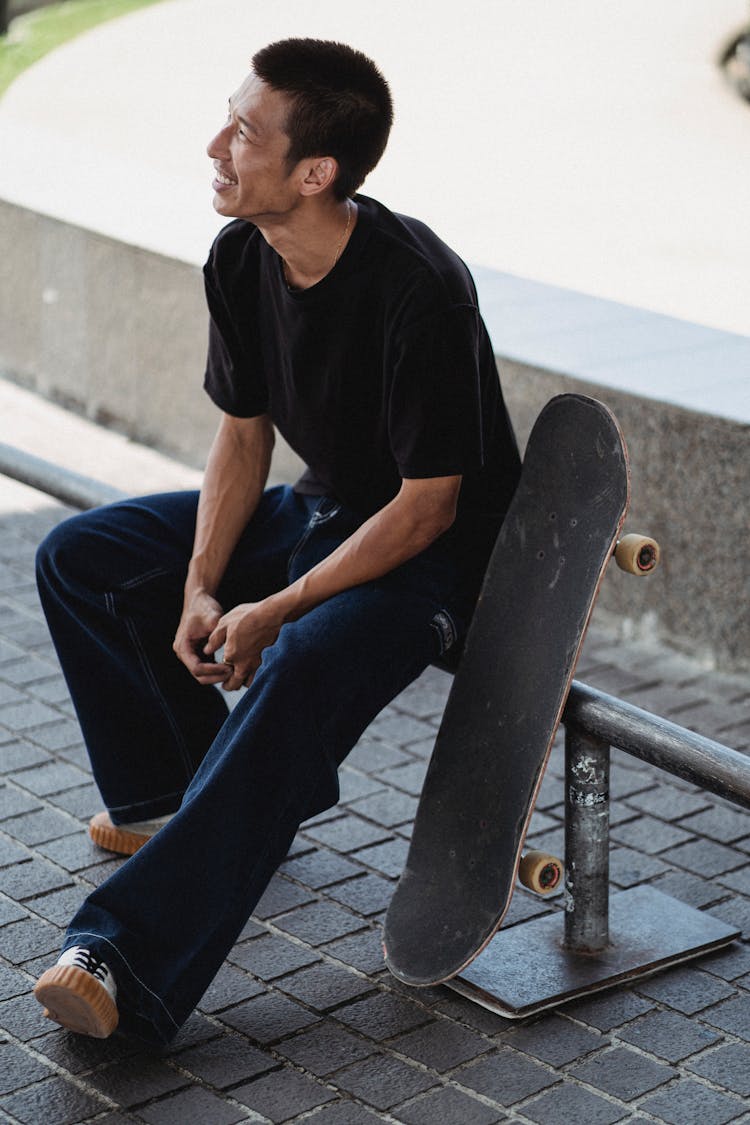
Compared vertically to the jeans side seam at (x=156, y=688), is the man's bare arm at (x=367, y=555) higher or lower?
higher

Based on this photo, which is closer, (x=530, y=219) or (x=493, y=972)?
(x=493, y=972)

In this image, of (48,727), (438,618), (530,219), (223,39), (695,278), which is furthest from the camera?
(223,39)

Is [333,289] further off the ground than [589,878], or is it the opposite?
[333,289]

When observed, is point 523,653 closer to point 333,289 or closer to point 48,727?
point 333,289

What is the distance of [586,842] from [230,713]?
2.38 feet

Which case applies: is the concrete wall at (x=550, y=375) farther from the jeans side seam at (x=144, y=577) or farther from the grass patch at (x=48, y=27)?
the grass patch at (x=48, y=27)

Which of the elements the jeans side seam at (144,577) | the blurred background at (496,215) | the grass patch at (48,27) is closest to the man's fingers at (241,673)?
the jeans side seam at (144,577)

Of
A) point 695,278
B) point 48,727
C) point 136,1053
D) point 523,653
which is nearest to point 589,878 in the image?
point 523,653

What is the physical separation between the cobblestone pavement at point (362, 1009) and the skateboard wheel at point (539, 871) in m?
0.27

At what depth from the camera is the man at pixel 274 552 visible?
117 inches

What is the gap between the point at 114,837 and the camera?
12.2 feet

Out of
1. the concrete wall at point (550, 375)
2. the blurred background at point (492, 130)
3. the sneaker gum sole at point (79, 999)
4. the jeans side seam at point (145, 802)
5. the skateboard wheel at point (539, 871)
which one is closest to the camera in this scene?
the sneaker gum sole at point (79, 999)

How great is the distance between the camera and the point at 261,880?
3006mm

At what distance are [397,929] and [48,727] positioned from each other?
4.85 feet
